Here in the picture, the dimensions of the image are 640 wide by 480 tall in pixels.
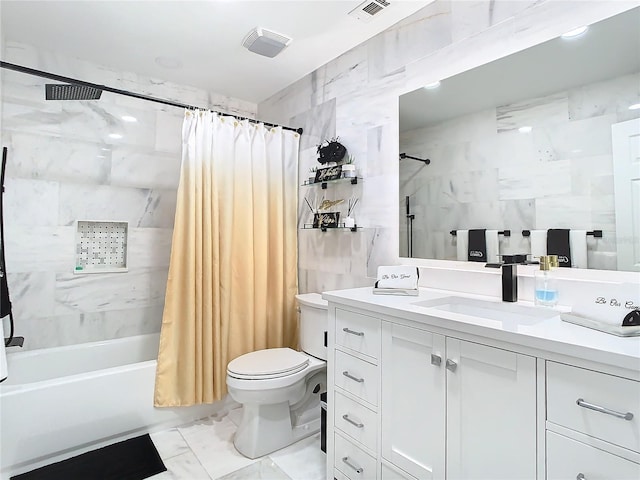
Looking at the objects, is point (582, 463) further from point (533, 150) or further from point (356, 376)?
point (533, 150)

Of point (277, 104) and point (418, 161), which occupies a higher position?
point (277, 104)

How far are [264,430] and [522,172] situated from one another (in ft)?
6.15

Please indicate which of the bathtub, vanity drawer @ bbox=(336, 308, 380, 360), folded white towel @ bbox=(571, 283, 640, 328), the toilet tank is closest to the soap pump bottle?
folded white towel @ bbox=(571, 283, 640, 328)

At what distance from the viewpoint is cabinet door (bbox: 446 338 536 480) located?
996 millimetres

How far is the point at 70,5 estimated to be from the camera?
1.92 meters

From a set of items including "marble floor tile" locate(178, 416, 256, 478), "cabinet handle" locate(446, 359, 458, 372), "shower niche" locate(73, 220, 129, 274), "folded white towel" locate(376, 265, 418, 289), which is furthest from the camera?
"shower niche" locate(73, 220, 129, 274)

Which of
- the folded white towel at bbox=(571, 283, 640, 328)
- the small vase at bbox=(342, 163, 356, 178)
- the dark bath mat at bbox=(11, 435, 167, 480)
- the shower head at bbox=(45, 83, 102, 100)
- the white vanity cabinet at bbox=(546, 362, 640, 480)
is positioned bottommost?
the dark bath mat at bbox=(11, 435, 167, 480)

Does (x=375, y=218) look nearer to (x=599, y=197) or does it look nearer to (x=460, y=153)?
(x=460, y=153)

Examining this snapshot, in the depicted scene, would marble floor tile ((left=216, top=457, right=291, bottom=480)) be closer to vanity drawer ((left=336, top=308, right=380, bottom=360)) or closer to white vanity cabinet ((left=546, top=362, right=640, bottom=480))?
vanity drawer ((left=336, top=308, right=380, bottom=360))

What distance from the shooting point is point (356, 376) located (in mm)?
1520

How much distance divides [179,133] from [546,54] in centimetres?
260

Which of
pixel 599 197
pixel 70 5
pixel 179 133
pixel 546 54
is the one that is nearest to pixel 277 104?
pixel 179 133

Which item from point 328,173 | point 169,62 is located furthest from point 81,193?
point 328,173

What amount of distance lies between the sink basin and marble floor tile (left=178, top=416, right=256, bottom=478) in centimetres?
133
